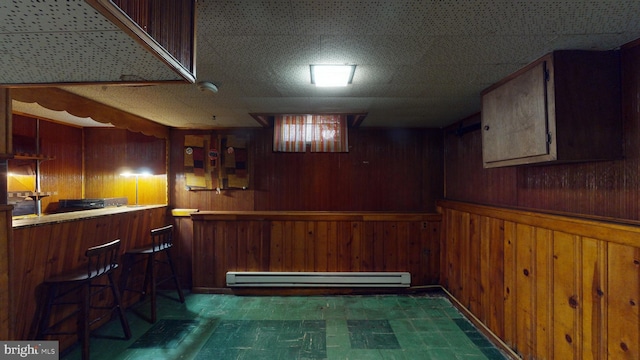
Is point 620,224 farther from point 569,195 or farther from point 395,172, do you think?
point 395,172

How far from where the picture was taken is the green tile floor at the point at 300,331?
2197 mm

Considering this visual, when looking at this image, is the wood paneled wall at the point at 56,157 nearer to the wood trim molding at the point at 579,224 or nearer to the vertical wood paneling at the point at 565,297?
the wood trim molding at the point at 579,224

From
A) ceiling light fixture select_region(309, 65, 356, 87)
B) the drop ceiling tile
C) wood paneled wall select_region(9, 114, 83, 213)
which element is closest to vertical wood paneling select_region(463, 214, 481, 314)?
ceiling light fixture select_region(309, 65, 356, 87)

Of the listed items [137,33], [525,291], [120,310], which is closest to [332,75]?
[137,33]

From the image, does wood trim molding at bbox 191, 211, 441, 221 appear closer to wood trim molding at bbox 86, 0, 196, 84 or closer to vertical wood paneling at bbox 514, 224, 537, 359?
vertical wood paneling at bbox 514, 224, 537, 359

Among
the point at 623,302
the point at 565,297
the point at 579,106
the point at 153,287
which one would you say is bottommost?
the point at 153,287

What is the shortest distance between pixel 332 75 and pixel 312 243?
2219 millimetres

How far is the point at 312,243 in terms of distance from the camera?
339 cm

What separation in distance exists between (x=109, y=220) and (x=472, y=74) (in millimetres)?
3554

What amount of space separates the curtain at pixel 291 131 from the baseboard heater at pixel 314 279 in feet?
5.38

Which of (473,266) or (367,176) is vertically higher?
(367,176)

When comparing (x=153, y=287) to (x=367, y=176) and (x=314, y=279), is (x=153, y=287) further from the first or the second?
(x=367, y=176)

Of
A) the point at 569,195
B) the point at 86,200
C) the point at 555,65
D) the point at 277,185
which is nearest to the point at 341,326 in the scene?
the point at 277,185

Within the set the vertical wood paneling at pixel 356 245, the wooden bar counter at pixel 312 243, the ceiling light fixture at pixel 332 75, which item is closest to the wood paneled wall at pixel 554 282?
the wooden bar counter at pixel 312 243
